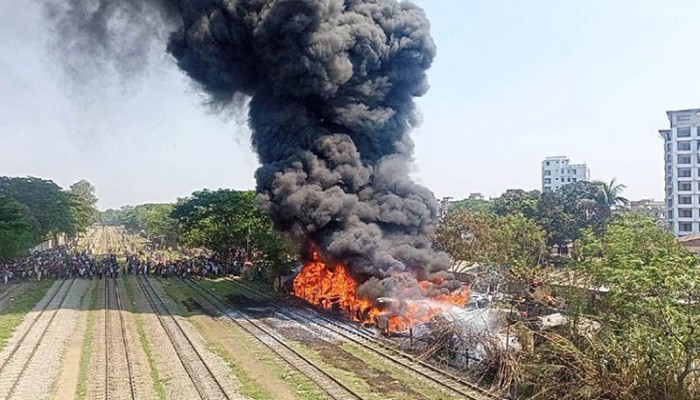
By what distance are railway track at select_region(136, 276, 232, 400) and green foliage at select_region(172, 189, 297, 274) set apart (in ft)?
46.7

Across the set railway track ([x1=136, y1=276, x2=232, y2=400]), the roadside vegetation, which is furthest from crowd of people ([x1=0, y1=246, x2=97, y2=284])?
the roadside vegetation

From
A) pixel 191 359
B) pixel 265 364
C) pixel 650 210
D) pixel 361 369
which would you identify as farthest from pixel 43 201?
pixel 650 210

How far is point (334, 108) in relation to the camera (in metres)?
28.9

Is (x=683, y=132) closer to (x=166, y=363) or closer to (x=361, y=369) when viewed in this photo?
(x=361, y=369)

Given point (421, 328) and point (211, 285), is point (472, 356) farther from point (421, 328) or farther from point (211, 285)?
point (211, 285)

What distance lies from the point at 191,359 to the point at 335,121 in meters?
14.1

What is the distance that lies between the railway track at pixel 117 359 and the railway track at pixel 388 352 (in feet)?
23.1

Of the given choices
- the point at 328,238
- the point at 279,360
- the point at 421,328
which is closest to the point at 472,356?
the point at 421,328

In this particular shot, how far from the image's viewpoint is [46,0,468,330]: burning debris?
25.6 metres

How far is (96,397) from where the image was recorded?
48.5 feet

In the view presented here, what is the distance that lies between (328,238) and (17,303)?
16.1m

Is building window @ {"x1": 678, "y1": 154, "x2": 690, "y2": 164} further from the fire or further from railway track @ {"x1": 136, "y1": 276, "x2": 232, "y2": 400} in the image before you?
railway track @ {"x1": 136, "y1": 276, "x2": 232, "y2": 400}

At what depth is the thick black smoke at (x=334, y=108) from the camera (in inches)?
1022

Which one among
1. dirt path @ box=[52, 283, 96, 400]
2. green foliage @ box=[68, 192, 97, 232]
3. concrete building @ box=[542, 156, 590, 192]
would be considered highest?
concrete building @ box=[542, 156, 590, 192]
